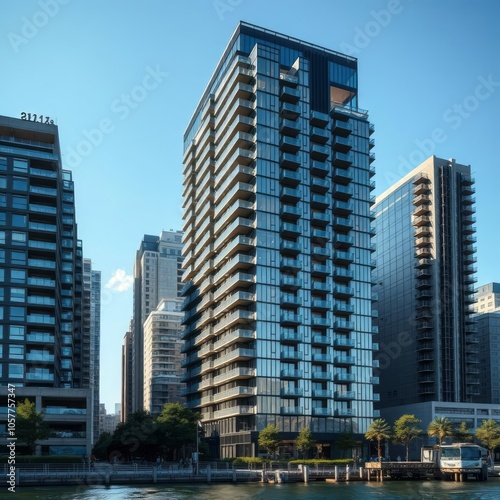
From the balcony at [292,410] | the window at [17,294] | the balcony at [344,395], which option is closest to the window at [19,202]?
the window at [17,294]

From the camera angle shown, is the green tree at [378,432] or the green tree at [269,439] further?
the green tree at [378,432]

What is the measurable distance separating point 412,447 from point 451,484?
2322 inches

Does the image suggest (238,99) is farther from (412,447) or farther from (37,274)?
(412,447)

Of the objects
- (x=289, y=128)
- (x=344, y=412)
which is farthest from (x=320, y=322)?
(x=289, y=128)

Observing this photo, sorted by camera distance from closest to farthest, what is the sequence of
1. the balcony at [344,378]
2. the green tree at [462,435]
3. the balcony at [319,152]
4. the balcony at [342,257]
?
the green tree at [462,435]
the balcony at [344,378]
the balcony at [342,257]
the balcony at [319,152]

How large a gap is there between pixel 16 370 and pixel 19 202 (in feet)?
97.0

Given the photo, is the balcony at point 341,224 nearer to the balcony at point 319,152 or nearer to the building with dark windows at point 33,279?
the balcony at point 319,152

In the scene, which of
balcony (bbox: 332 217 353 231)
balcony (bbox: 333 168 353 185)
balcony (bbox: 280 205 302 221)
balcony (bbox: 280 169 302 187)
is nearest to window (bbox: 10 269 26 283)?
balcony (bbox: 280 205 302 221)

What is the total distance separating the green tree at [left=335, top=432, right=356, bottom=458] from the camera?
12075 cm

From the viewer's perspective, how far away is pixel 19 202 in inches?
5108

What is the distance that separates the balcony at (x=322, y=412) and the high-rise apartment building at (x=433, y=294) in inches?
1607

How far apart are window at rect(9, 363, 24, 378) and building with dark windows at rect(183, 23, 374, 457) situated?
35.1 meters

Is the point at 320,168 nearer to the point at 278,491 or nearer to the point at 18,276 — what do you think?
the point at 18,276

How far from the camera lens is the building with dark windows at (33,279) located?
120m
